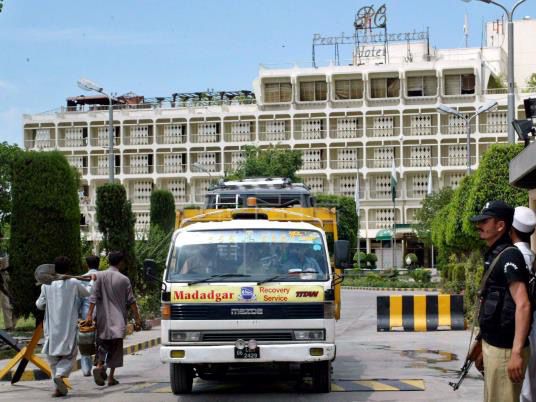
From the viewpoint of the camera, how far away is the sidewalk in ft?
51.1

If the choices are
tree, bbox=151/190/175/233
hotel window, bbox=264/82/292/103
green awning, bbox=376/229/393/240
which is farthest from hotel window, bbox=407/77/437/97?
tree, bbox=151/190/175/233

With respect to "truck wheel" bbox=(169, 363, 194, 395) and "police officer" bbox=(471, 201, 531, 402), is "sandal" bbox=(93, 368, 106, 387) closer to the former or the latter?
"truck wheel" bbox=(169, 363, 194, 395)

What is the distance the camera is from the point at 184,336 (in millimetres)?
12516

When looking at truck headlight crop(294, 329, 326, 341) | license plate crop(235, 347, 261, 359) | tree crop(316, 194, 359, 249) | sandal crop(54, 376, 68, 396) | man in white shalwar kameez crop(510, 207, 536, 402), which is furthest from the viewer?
tree crop(316, 194, 359, 249)

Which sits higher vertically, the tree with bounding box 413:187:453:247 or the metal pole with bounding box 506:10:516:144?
the metal pole with bounding box 506:10:516:144

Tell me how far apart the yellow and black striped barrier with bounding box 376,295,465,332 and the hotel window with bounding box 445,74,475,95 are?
6754cm

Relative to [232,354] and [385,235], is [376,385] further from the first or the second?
[385,235]

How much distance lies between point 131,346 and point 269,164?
5490 centimetres

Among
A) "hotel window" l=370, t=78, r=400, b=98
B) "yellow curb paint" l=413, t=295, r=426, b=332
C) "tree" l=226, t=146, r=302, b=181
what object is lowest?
"yellow curb paint" l=413, t=295, r=426, b=332

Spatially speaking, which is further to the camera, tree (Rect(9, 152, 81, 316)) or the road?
tree (Rect(9, 152, 81, 316))

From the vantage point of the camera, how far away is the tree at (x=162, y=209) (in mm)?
42594

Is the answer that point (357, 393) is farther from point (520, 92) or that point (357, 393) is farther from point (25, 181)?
point (520, 92)

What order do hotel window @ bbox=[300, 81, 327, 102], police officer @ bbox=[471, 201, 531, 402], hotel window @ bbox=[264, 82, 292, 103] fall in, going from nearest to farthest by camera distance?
1. police officer @ bbox=[471, 201, 531, 402]
2. hotel window @ bbox=[300, 81, 327, 102]
3. hotel window @ bbox=[264, 82, 292, 103]

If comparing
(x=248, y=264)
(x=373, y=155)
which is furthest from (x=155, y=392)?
(x=373, y=155)
